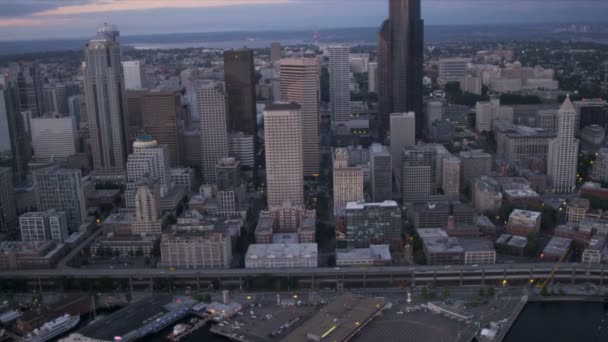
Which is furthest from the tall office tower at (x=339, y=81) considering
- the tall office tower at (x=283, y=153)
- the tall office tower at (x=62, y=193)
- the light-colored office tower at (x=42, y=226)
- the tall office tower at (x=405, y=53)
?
the light-colored office tower at (x=42, y=226)

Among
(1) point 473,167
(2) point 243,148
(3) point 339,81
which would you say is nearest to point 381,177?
(1) point 473,167

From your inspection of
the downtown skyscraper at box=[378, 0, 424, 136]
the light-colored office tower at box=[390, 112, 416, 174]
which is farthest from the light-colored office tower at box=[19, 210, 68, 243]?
the downtown skyscraper at box=[378, 0, 424, 136]

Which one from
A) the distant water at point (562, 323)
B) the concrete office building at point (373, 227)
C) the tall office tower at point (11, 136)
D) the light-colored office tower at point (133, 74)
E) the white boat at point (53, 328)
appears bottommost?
the distant water at point (562, 323)

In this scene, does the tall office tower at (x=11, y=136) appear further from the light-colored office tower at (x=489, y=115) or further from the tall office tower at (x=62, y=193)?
the light-colored office tower at (x=489, y=115)

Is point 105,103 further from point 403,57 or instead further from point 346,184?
point 403,57

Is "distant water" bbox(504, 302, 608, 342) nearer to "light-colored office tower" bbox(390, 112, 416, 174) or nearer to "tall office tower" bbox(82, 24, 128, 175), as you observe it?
"light-colored office tower" bbox(390, 112, 416, 174)

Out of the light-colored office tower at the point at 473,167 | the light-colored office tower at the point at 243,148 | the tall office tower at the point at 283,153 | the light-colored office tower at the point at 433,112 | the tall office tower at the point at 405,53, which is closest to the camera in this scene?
the tall office tower at the point at 283,153
